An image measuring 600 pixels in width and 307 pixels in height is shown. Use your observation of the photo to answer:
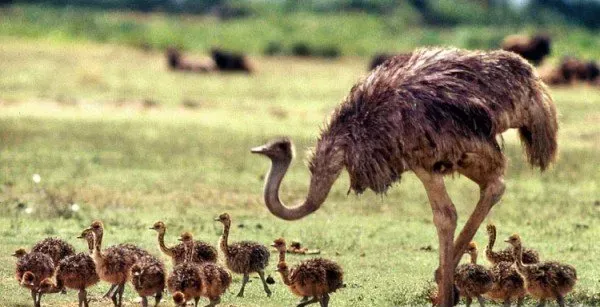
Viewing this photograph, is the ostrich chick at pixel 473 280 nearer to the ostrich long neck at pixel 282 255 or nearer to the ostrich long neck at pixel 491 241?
the ostrich long neck at pixel 491 241

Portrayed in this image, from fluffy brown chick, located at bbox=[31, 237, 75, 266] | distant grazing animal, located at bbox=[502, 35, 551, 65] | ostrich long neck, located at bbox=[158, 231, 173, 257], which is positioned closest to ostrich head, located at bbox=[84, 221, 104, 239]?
fluffy brown chick, located at bbox=[31, 237, 75, 266]

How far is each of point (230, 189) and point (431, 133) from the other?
710 cm

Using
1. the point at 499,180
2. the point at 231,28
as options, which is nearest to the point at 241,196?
the point at 499,180

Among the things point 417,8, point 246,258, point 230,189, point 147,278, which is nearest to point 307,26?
point 417,8

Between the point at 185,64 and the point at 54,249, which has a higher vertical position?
the point at 185,64

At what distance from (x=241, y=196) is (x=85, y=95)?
13.4 meters

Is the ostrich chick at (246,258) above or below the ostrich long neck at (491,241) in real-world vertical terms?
below

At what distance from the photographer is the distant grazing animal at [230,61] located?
38.2 metres

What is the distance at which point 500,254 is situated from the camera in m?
12.1

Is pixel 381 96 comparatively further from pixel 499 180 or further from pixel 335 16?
pixel 335 16

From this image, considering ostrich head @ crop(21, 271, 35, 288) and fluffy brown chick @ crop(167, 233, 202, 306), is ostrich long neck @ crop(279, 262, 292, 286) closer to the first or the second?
fluffy brown chick @ crop(167, 233, 202, 306)

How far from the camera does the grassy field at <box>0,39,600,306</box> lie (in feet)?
43.1

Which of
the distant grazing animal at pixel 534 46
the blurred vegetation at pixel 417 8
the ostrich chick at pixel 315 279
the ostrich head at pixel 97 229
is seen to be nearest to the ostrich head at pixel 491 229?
the ostrich chick at pixel 315 279

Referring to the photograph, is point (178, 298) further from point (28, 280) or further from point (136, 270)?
point (28, 280)
